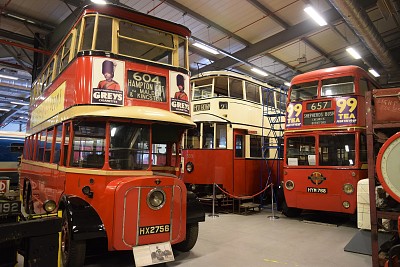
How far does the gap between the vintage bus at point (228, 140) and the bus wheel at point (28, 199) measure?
417 centimetres

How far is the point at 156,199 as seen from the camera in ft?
13.7

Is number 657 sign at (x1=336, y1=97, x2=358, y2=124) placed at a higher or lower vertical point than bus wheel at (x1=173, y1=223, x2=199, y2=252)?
higher

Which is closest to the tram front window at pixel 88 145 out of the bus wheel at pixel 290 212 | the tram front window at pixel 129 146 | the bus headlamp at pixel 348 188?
the tram front window at pixel 129 146

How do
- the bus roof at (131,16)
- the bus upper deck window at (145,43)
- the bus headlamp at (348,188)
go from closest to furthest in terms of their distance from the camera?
the bus roof at (131,16) < the bus upper deck window at (145,43) < the bus headlamp at (348,188)

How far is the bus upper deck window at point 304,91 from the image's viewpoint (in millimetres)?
7758

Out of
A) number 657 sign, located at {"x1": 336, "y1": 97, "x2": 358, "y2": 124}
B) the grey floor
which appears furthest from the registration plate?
number 657 sign, located at {"x1": 336, "y1": 97, "x2": 358, "y2": 124}

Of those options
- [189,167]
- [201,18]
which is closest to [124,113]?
[189,167]

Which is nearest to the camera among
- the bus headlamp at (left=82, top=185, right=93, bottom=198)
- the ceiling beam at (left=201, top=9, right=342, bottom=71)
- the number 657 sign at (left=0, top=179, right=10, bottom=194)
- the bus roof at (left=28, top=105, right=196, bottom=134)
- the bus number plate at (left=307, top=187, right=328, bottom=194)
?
the bus roof at (left=28, top=105, right=196, bottom=134)

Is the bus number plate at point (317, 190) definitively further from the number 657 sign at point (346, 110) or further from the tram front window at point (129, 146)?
the tram front window at point (129, 146)

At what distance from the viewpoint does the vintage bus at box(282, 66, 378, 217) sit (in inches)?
273

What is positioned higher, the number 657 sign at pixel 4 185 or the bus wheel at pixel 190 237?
the number 657 sign at pixel 4 185

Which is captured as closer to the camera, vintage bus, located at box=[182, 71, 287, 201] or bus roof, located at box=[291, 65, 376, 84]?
bus roof, located at box=[291, 65, 376, 84]

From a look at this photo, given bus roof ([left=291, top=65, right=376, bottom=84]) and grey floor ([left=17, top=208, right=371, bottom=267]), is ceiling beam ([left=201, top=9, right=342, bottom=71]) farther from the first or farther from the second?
grey floor ([left=17, top=208, right=371, bottom=267])

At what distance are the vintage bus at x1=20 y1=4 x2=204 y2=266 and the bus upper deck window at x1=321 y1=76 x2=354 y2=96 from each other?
13.5 ft
